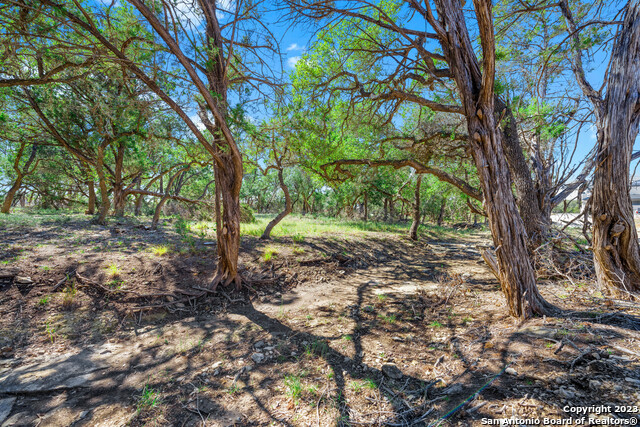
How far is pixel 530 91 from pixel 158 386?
348 inches

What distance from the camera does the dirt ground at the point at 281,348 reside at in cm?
211

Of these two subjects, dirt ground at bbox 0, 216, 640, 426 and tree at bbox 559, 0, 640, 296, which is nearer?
dirt ground at bbox 0, 216, 640, 426

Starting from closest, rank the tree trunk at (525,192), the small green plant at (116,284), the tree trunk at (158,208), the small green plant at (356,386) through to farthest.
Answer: the small green plant at (356,386)
the small green plant at (116,284)
the tree trunk at (525,192)
the tree trunk at (158,208)

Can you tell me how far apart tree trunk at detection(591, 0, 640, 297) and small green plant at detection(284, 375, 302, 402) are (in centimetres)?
457

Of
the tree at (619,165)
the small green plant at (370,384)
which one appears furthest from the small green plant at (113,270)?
the tree at (619,165)

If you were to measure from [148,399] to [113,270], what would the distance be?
11.6 ft

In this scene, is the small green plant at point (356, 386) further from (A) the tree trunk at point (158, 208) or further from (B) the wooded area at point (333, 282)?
(A) the tree trunk at point (158, 208)

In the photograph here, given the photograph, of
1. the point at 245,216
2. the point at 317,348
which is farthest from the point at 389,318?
the point at 245,216

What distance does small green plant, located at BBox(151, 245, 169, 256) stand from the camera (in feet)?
19.4

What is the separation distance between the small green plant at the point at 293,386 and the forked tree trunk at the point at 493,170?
2963 mm

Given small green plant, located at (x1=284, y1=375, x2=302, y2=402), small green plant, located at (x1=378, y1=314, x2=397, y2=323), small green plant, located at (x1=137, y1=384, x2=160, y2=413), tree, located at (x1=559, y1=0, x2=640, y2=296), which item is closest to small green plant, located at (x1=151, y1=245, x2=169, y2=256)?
small green plant, located at (x1=137, y1=384, x2=160, y2=413)

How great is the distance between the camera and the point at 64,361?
10.1 ft

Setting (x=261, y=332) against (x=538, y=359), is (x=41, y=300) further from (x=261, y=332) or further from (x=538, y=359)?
(x=538, y=359)

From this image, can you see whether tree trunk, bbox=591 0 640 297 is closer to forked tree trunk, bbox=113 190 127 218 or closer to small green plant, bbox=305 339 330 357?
small green plant, bbox=305 339 330 357
